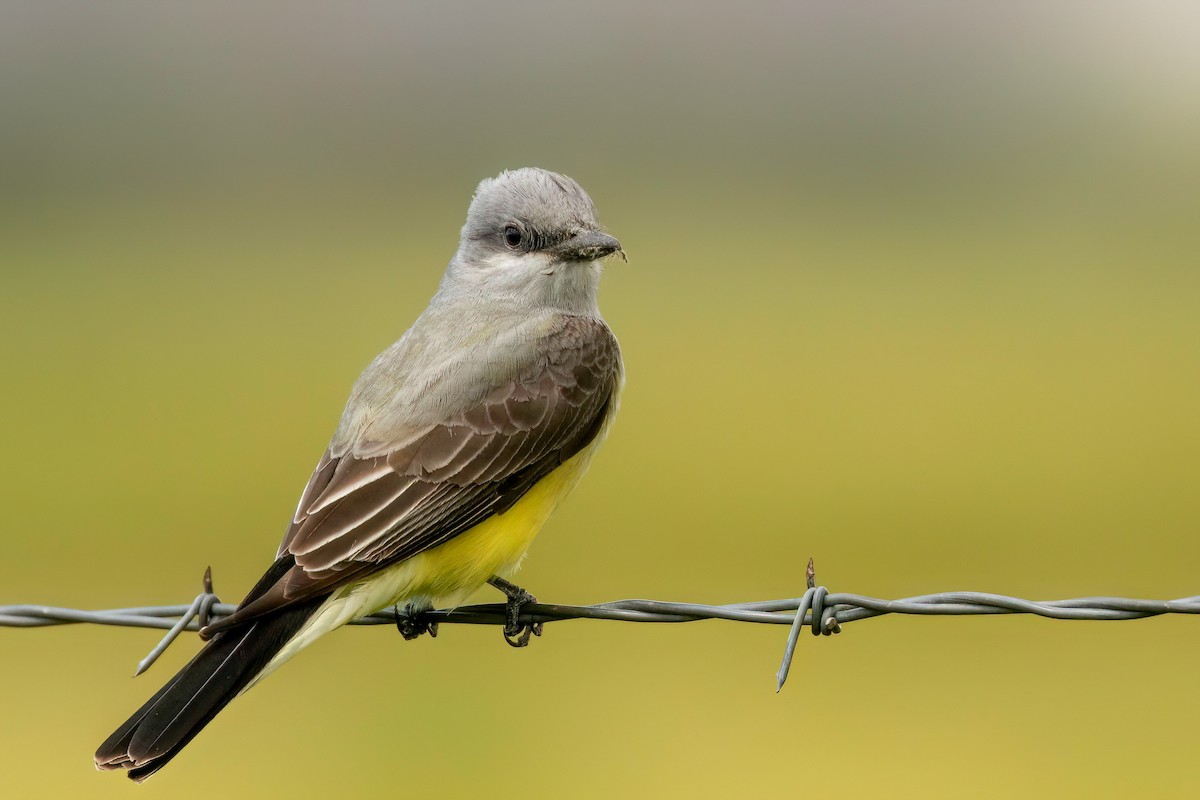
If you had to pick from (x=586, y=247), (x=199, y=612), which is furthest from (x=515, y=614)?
(x=586, y=247)

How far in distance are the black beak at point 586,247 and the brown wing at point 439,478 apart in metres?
0.32

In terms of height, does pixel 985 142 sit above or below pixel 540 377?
above

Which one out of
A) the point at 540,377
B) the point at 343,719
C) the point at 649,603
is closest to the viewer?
the point at 649,603

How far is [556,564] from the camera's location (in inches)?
443

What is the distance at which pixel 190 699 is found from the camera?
161 inches

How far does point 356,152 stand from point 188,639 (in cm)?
1813

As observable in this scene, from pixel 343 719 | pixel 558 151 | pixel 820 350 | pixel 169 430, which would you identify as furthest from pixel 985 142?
pixel 343 719

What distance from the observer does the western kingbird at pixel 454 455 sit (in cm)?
427

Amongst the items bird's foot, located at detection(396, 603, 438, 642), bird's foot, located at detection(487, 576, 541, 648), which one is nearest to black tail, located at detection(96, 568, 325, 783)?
bird's foot, located at detection(396, 603, 438, 642)

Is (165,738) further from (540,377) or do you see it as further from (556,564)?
(556,564)

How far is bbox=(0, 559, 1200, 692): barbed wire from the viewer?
13.1 feet

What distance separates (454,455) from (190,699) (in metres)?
1.24

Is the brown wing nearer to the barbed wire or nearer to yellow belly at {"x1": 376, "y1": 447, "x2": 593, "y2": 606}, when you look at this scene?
yellow belly at {"x1": 376, "y1": 447, "x2": 593, "y2": 606}

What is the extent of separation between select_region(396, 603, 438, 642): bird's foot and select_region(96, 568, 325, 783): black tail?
2.56 feet
